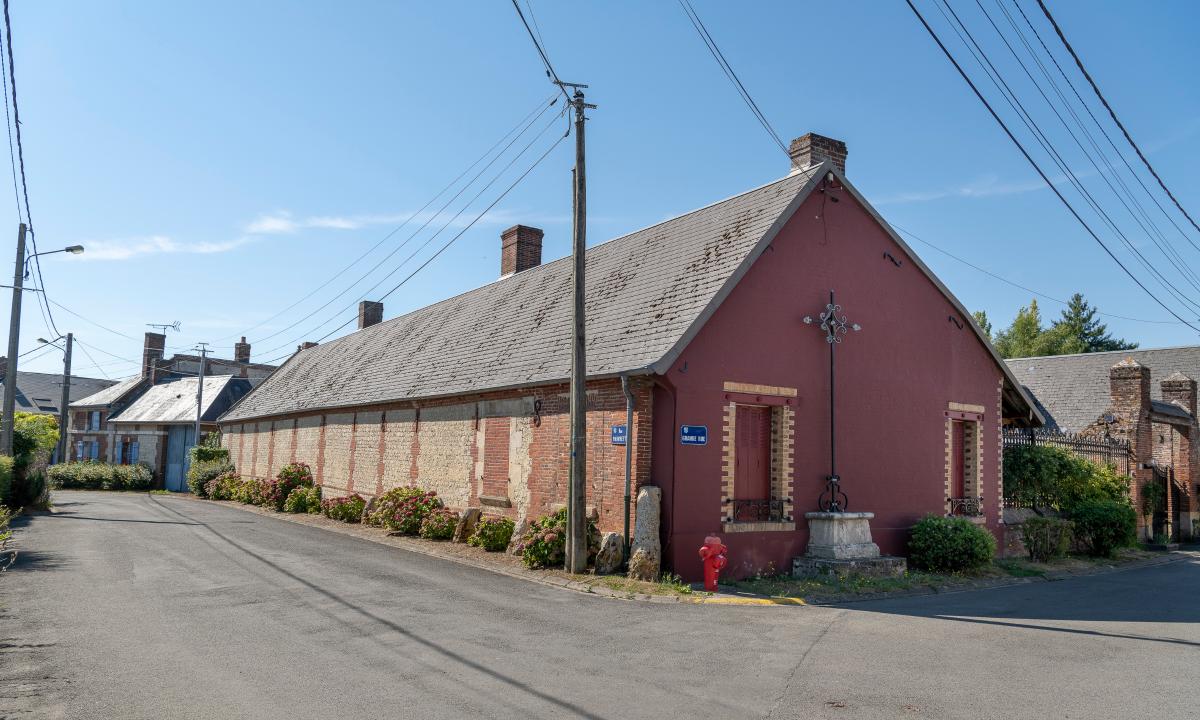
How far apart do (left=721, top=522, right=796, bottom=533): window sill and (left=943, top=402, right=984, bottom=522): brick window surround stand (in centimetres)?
480

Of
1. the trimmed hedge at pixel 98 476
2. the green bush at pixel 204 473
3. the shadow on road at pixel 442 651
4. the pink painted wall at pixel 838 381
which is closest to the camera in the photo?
the shadow on road at pixel 442 651

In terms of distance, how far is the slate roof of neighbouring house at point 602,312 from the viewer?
13.9m

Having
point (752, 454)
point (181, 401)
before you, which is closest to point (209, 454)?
point (181, 401)

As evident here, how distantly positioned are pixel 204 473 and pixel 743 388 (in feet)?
97.2

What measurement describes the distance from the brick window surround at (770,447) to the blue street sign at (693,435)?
458mm

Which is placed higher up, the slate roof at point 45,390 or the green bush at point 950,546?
the slate roof at point 45,390

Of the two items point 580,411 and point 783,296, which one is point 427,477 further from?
point 783,296

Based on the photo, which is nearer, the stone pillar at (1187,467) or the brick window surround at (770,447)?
the brick window surround at (770,447)

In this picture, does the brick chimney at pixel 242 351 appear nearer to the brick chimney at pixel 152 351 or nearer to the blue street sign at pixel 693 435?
the brick chimney at pixel 152 351

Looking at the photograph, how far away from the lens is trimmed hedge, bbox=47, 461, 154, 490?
131 feet

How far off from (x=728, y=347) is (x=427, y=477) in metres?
9.26

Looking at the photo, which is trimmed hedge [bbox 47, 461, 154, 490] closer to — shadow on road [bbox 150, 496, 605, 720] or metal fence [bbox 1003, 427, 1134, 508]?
shadow on road [bbox 150, 496, 605, 720]

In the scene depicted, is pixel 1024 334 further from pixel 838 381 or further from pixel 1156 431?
pixel 838 381

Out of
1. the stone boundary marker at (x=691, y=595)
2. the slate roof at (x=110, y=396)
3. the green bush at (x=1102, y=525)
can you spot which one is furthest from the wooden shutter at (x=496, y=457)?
the slate roof at (x=110, y=396)
